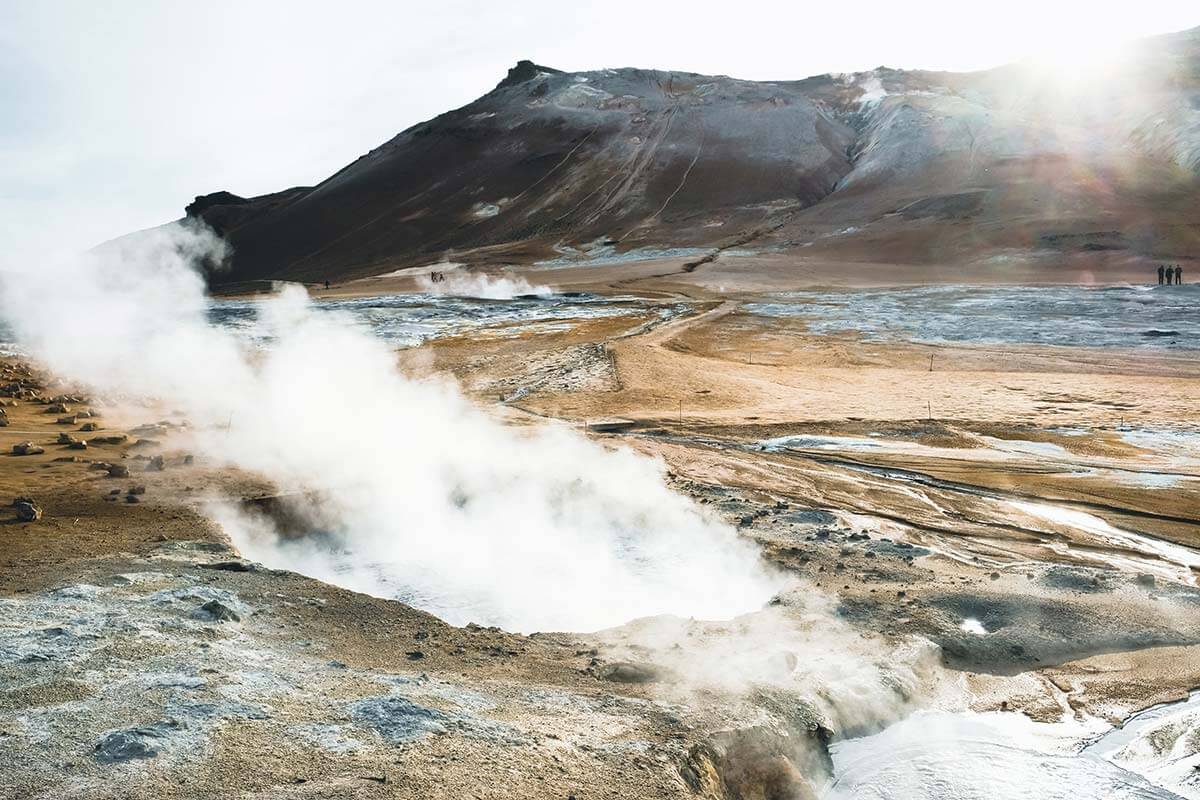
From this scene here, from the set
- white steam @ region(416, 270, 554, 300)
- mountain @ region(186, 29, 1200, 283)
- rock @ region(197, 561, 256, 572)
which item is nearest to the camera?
rock @ region(197, 561, 256, 572)

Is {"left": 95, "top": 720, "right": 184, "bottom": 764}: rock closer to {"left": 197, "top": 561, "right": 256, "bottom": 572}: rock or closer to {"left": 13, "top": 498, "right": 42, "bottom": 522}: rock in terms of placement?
{"left": 197, "top": 561, "right": 256, "bottom": 572}: rock

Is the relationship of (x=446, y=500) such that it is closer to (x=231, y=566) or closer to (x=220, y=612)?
(x=231, y=566)

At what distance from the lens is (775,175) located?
95875 mm

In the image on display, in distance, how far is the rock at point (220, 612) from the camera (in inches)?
309

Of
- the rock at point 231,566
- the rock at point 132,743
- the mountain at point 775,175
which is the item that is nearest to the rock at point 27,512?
the rock at point 231,566

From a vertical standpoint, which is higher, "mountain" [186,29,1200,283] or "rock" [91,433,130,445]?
"mountain" [186,29,1200,283]

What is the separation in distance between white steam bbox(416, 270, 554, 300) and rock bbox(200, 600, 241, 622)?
41701 mm

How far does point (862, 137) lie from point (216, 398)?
319 ft

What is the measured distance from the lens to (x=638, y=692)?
6.99 m

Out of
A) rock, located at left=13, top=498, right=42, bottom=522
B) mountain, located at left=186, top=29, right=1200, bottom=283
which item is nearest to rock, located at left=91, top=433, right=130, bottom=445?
rock, located at left=13, top=498, right=42, bottom=522

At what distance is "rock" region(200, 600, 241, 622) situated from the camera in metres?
7.84

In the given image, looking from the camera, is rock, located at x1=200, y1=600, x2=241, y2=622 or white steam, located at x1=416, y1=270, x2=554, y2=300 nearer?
rock, located at x1=200, y1=600, x2=241, y2=622

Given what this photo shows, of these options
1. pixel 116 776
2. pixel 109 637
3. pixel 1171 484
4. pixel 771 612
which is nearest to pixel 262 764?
pixel 116 776

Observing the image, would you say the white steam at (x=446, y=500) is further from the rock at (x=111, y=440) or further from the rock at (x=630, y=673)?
the rock at (x=630, y=673)
